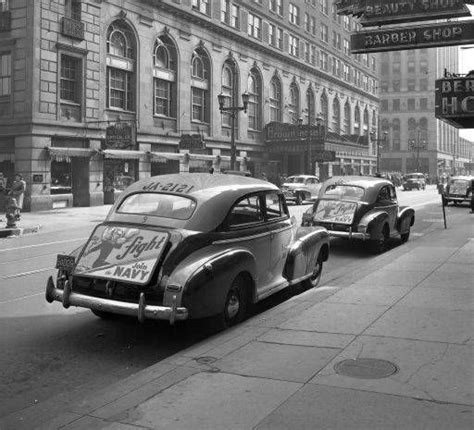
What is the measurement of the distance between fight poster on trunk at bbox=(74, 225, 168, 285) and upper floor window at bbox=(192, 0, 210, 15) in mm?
36691

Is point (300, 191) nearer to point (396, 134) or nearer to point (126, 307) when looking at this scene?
point (126, 307)

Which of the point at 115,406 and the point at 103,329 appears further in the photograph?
the point at 103,329

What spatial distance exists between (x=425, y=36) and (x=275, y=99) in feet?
140

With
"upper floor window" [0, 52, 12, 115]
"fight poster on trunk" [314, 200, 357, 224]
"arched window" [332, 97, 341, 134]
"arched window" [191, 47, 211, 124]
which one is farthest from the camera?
"arched window" [332, 97, 341, 134]

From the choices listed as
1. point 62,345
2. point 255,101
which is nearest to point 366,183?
point 62,345

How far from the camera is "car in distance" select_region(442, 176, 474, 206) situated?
1252 inches

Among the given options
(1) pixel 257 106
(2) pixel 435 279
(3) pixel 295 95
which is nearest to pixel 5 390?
(2) pixel 435 279

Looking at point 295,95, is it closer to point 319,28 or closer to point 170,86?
point 319,28

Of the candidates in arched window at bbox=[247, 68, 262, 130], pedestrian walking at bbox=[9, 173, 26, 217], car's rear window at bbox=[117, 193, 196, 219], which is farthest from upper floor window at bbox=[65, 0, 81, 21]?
car's rear window at bbox=[117, 193, 196, 219]

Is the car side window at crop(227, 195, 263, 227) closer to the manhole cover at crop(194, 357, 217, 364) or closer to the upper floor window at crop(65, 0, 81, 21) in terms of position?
the manhole cover at crop(194, 357, 217, 364)

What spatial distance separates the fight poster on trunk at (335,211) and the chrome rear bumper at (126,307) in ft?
26.8

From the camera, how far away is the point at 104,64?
32.0 metres

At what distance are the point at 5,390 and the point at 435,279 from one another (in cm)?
679

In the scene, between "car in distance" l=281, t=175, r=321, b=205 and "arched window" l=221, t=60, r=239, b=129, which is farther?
"arched window" l=221, t=60, r=239, b=129
